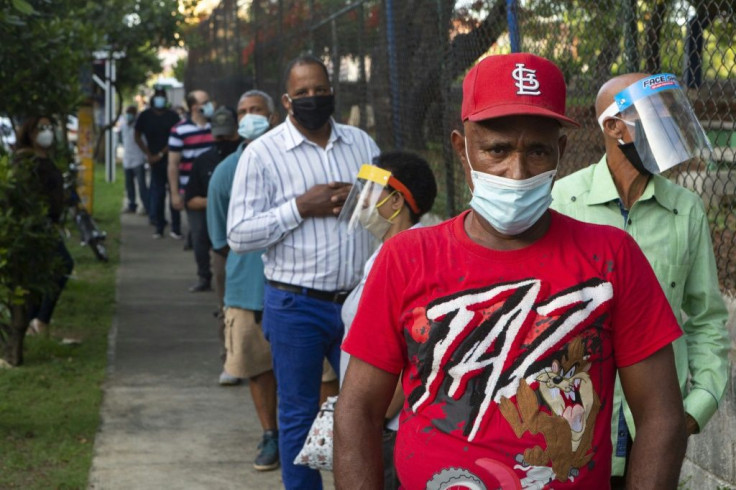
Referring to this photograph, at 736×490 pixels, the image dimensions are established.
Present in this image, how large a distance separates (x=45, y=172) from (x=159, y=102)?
8346mm

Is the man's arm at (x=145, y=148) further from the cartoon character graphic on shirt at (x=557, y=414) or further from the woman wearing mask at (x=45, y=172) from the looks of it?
the cartoon character graphic on shirt at (x=557, y=414)

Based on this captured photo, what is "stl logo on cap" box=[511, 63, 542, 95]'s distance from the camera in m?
2.55

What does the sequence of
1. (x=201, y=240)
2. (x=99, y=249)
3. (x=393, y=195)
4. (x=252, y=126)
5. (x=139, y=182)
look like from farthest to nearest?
(x=139, y=182) < (x=99, y=249) < (x=201, y=240) < (x=252, y=126) < (x=393, y=195)

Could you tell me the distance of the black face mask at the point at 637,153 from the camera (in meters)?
3.65

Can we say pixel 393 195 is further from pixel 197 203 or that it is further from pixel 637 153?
pixel 197 203

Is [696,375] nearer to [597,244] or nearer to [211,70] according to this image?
[597,244]

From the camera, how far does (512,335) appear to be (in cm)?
250

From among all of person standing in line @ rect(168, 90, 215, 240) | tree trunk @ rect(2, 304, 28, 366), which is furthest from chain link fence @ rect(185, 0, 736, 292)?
tree trunk @ rect(2, 304, 28, 366)

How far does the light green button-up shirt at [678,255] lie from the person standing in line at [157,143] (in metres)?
14.0

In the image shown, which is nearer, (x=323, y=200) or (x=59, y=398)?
(x=323, y=200)

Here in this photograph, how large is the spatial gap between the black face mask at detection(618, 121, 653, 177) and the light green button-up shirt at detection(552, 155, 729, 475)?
57mm

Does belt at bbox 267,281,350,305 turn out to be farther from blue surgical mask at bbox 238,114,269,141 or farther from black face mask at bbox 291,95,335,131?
blue surgical mask at bbox 238,114,269,141

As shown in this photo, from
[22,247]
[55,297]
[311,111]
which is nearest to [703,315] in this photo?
[311,111]

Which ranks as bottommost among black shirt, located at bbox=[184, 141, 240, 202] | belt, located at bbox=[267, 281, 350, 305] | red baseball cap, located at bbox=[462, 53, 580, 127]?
belt, located at bbox=[267, 281, 350, 305]
